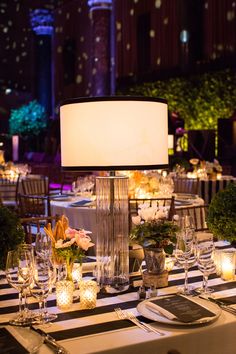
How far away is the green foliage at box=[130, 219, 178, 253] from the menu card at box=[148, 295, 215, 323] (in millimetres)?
256

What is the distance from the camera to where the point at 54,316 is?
1703 mm

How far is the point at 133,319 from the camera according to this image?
5.44 feet

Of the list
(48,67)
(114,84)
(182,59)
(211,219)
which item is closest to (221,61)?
(182,59)

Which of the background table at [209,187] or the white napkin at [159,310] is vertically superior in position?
the background table at [209,187]

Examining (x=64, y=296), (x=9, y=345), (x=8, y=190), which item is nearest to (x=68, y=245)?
(x=64, y=296)

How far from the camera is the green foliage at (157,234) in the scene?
6.54 feet

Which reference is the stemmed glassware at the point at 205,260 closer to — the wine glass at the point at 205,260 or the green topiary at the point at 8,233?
the wine glass at the point at 205,260

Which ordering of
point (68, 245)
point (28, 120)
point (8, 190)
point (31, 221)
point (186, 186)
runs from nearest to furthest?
1. point (68, 245)
2. point (31, 221)
3. point (186, 186)
4. point (8, 190)
5. point (28, 120)

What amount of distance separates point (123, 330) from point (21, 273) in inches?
14.3

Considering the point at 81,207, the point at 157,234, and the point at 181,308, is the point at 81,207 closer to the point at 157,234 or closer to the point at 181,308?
the point at 157,234

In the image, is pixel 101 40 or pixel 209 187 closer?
pixel 209 187

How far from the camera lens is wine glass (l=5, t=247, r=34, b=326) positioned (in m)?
1.67

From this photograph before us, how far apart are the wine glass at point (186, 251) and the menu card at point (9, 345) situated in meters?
0.69

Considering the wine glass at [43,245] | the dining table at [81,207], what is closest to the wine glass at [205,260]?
the wine glass at [43,245]
